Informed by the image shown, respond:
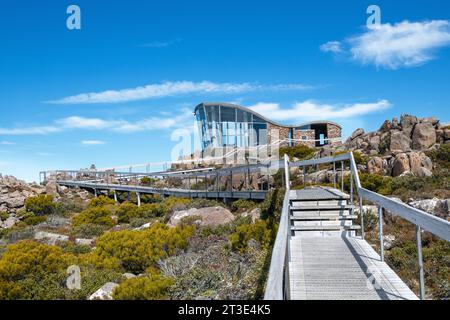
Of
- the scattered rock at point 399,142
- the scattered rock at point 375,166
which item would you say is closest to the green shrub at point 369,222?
the scattered rock at point 375,166

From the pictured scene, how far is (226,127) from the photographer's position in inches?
1719

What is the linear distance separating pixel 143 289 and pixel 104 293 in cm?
90

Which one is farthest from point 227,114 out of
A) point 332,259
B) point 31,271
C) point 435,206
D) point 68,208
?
point 332,259

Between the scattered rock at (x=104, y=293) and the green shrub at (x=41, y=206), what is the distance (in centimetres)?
2279

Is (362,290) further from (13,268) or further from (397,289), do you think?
(13,268)

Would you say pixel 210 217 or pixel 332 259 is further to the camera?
pixel 210 217

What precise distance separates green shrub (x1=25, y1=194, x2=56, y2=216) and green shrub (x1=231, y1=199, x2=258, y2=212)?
1847 centimetres

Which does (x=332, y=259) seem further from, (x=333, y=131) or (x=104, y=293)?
(x=333, y=131)

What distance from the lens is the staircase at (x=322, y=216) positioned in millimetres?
7275

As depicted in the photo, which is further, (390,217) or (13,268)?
(390,217)

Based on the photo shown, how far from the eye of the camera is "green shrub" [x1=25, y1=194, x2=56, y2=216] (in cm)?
2781
